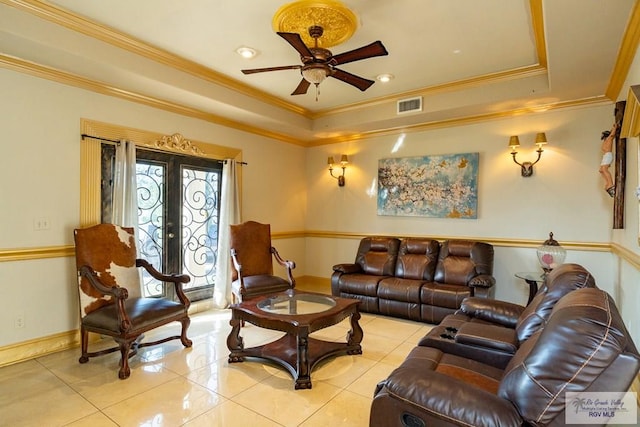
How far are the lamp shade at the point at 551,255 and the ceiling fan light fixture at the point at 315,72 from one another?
314 cm

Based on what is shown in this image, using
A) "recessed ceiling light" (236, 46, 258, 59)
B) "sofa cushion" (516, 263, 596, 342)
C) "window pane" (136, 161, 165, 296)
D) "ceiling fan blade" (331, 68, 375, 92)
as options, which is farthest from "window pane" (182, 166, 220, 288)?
"sofa cushion" (516, 263, 596, 342)

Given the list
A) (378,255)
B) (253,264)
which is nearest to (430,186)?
(378,255)

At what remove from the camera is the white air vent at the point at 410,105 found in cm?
436

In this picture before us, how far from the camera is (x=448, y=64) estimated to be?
357 centimetres

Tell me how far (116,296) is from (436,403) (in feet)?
8.23

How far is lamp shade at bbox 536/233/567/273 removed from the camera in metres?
3.74

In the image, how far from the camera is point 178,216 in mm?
4250

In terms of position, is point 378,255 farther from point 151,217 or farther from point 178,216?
point 151,217

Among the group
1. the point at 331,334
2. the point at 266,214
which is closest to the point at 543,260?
the point at 331,334

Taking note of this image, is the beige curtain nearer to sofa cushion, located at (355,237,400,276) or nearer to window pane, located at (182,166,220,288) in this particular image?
window pane, located at (182,166,220,288)

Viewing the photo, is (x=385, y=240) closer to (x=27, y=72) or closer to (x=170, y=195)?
(x=170, y=195)

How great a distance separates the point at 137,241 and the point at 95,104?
4.89 ft

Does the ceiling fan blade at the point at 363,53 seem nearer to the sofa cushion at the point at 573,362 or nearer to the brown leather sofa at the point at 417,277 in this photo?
the sofa cushion at the point at 573,362

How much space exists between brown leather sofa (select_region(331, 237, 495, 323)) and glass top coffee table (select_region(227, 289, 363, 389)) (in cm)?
107
